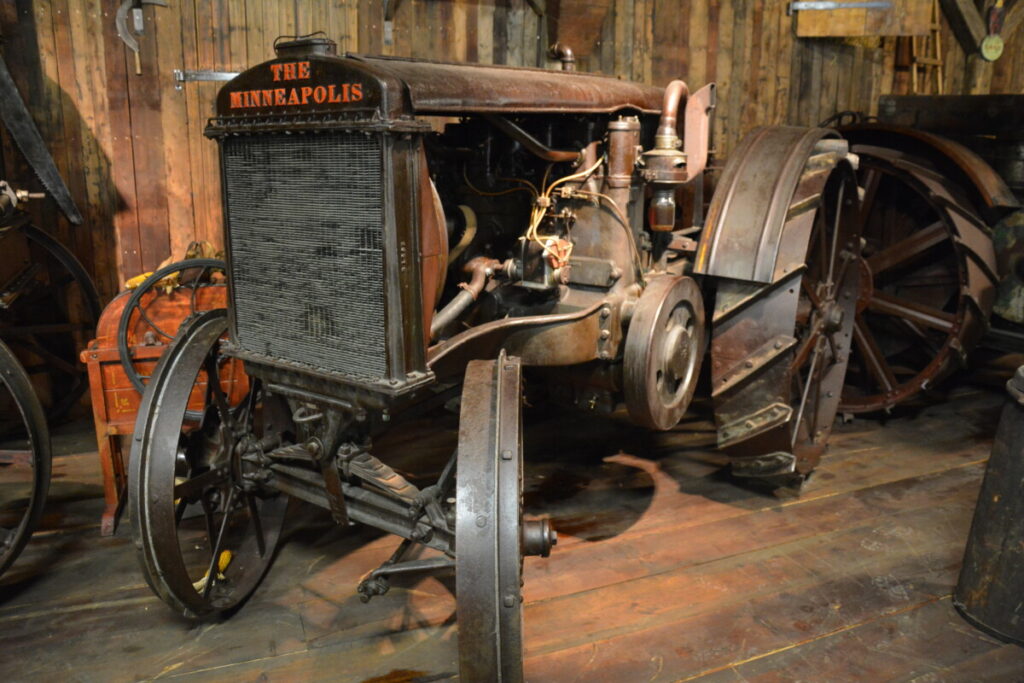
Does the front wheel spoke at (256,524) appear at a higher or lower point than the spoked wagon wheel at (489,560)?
lower

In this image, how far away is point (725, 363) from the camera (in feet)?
10.7

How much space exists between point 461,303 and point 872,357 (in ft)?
8.48

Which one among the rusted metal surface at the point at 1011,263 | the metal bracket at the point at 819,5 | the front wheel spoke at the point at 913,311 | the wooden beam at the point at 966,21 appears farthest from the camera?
the wooden beam at the point at 966,21

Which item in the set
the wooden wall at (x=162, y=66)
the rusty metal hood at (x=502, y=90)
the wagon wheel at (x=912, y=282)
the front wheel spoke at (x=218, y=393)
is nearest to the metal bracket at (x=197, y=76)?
the wooden wall at (x=162, y=66)

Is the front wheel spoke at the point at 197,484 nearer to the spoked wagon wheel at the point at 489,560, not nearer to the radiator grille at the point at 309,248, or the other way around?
the radiator grille at the point at 309,248

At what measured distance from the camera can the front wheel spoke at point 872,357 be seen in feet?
14.4

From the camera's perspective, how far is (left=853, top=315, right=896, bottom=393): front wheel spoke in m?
4.38

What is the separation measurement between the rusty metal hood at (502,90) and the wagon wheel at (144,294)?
1.15 metres

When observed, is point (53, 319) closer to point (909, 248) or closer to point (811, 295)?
point (811, 295)

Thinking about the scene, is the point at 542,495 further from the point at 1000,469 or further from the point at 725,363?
the point at 1000,469

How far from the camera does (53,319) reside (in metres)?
4.30

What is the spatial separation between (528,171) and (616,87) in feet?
1.51

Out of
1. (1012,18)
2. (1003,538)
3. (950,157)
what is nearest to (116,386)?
(1003,538)

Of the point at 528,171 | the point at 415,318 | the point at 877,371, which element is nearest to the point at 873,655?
the point at 415,318
